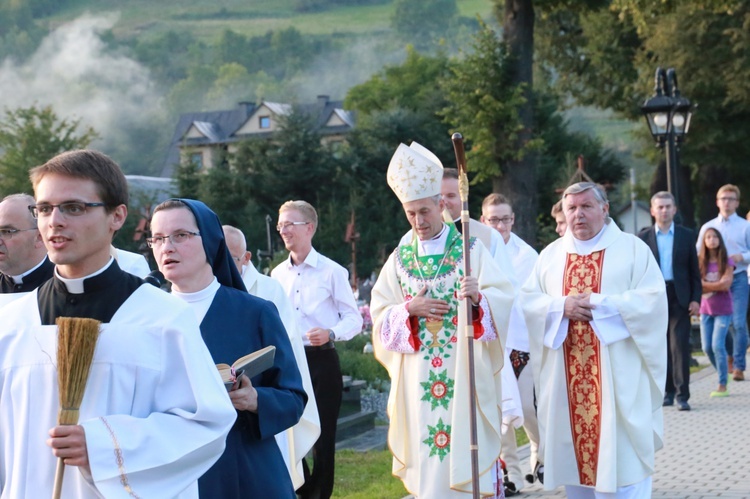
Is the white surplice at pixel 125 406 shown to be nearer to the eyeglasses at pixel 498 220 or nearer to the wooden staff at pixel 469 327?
the wooden staff at pixel 469 327

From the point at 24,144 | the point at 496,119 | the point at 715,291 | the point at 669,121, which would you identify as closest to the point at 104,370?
the point at 715,291

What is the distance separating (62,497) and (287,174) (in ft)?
153

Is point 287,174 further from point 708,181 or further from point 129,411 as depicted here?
point 129,411

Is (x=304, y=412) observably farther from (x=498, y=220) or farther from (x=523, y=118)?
(x=523, y=118)

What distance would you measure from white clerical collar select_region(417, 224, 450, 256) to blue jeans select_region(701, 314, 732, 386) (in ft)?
23.3

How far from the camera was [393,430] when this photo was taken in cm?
710

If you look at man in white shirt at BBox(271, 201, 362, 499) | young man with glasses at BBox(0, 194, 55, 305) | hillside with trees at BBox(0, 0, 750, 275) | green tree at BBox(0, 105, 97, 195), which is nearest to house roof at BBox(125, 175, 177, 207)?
hillside with trees at BBox(0, 0, 750, 275)

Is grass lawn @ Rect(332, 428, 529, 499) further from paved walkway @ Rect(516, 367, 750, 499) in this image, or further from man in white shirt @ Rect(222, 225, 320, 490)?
man in white shirt @ Rect(222, 225, 320, 490)

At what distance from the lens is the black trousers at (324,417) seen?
8133mm

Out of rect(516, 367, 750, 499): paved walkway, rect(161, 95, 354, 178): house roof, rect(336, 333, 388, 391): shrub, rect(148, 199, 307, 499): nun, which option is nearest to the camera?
rect(148, 199, 307, 499): nun

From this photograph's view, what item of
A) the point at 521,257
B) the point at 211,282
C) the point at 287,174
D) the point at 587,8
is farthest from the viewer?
the point at 287,174

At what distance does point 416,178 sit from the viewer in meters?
6.83

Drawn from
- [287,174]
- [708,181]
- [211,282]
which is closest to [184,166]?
[287,174]

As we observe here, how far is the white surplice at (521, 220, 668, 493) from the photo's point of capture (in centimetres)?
699
